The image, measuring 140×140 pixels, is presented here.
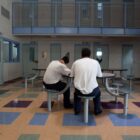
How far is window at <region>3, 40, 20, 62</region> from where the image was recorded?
40.1 feet

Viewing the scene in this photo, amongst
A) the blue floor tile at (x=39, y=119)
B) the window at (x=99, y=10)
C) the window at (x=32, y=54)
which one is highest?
the window at (x=99, y=10)

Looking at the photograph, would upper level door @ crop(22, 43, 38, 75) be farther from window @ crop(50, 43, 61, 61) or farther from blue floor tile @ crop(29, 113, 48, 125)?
blue floor tile @ crop(29, 113, 48, 125)

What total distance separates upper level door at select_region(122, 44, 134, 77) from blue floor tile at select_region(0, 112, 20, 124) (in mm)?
10834

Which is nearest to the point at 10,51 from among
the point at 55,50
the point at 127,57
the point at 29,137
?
the point at 55,50

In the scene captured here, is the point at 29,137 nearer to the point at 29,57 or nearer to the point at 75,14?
the point at 75,14

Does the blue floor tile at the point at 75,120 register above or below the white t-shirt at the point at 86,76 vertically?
below

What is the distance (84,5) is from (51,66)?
8891 millimetres

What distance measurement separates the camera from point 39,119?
5.35 meters

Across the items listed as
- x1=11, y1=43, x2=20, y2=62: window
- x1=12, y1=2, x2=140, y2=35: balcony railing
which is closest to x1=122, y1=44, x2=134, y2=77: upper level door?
x1=12, y1=2, x2=140, y2=35: balcony railing

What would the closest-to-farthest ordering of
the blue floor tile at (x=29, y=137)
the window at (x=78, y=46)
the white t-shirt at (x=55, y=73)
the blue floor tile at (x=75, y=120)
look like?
1. the blue floor tile at (x=29, y=137)
2. the blue floor tile at (x=75, y=120)
3. the white t-shirt at (x=55, y=73)
4. the window at (x=78, y=46)

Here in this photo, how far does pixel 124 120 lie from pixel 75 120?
1046mm

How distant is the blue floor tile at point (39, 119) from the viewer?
505 centimetres

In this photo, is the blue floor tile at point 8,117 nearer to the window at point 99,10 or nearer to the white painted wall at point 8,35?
the white painted wall at point 8,35

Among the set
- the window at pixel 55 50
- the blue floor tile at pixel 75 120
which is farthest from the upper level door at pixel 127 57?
the blue floor tile at pixel 75 120
